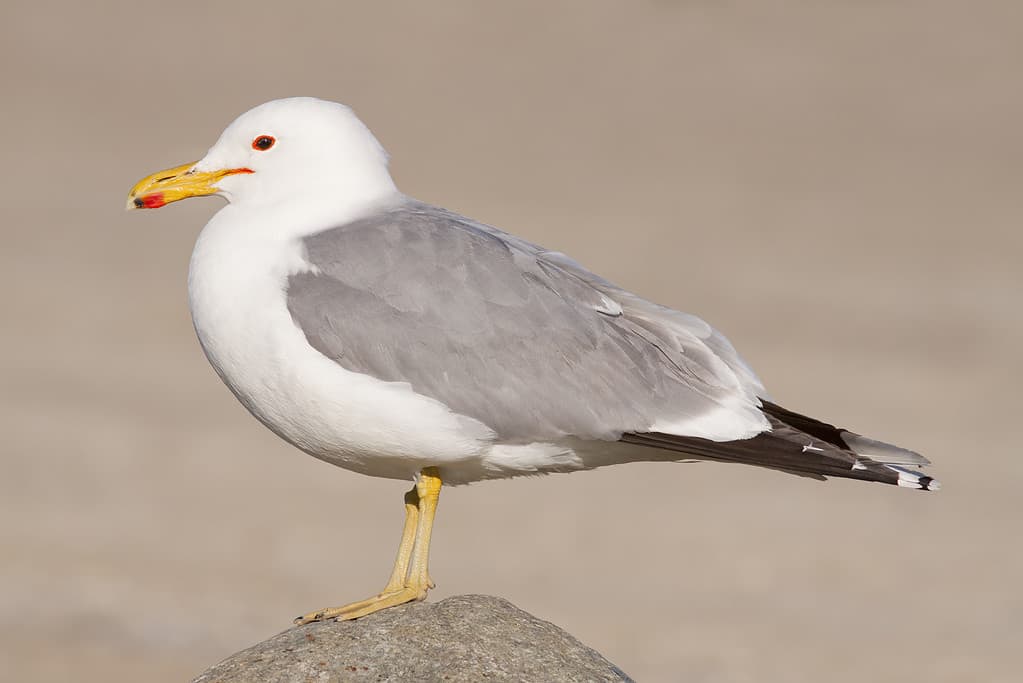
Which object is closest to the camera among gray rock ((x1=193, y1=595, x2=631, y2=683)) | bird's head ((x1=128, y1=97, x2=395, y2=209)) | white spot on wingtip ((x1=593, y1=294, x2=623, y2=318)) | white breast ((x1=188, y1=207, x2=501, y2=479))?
gray rock ((x1=193, y1=595, x2=631, y2=683))

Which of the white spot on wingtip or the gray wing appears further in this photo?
the white spot on wingtip

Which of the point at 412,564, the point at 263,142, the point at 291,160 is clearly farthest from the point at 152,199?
the point at 412,564

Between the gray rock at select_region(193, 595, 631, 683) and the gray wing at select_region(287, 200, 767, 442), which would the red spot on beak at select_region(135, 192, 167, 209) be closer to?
the gray wing at select_region(287, 200, 767, 442)

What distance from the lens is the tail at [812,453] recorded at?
6.40 m

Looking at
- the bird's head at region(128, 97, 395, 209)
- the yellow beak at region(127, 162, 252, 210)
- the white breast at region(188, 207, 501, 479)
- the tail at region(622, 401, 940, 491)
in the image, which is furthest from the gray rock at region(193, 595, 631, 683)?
the yellow beak at region(127, 162, 252, 210)

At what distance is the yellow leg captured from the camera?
6738 millimetres

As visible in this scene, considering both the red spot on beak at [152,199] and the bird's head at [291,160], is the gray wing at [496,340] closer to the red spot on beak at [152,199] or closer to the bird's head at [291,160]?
the bird's head at [291,160]

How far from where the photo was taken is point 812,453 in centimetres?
643

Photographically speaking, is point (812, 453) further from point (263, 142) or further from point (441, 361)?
point (263, 142)

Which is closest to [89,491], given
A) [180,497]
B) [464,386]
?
[180,497]

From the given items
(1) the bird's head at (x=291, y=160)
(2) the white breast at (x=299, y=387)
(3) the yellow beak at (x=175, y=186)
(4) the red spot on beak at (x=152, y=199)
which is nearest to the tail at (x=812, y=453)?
(2) the white breast at (x=299, y=387)

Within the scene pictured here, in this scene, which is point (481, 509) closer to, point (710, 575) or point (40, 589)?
point (710, 575)

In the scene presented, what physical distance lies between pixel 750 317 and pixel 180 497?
241 inches

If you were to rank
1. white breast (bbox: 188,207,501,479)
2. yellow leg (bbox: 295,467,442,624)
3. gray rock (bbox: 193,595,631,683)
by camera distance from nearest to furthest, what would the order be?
1. gray rock (bbox: 193,595,631,683)
2. white breast (bbox: 188,207,501,479)
3. yellow leg (bbox: 295,467,442,624)
